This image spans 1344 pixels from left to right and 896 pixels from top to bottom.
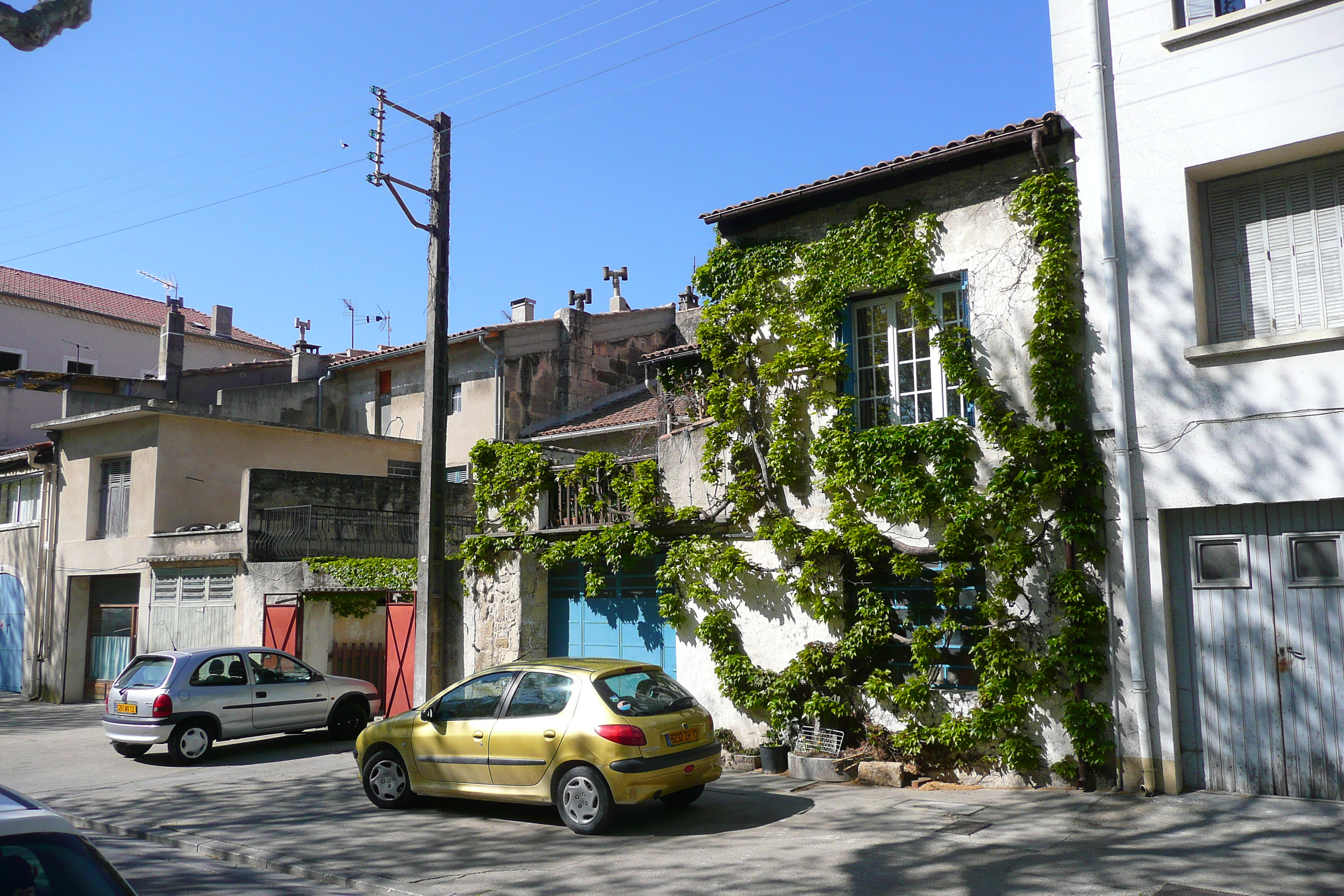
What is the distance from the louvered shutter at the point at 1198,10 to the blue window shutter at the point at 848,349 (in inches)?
172

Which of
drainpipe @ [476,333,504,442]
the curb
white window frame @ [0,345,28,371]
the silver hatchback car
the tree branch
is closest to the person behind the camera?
the tree branch

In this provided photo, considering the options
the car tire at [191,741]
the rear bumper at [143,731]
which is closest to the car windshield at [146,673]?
the rear bumper at [143,731]

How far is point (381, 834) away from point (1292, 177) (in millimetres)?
10232

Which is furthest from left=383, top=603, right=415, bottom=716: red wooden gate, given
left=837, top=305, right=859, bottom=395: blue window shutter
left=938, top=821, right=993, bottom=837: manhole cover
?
left=938, top=821, right=993, bottom=837: manhole cover

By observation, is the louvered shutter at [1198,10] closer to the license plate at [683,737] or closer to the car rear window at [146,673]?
the license plate at [683,737]

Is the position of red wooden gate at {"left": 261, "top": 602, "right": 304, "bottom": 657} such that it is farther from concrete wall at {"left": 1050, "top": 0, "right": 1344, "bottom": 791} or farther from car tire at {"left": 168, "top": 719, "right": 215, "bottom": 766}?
concrete wall at {"left": 1050, "top": 0, "right": 1344, "bottom": 791}

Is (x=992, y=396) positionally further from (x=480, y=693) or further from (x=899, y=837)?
(x=480, y=693)

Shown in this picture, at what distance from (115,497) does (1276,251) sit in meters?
22.1

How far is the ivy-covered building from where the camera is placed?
9672mm

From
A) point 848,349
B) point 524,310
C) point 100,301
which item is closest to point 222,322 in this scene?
point 100,301

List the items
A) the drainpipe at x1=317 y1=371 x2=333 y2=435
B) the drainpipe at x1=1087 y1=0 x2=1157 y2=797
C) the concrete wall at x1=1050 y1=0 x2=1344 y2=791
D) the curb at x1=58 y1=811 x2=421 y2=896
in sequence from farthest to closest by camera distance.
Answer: the drainpipe at x1=317 y1=371 x2=333 y2=435, the drainpipe at x1=1087 y1=0 x2=1157 y2=797, the concrete wall at x1=1050 y1=0 x2=1344 y2=791, the curb at x1=58 y1=811 x2=421 y2=896

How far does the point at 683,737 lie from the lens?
28.7 ft

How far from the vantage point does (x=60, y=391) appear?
2886 cm

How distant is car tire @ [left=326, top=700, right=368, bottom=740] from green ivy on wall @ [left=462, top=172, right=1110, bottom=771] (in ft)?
12.8
